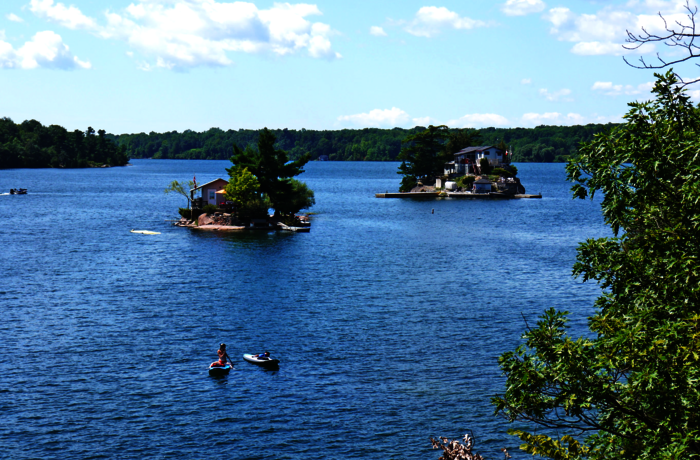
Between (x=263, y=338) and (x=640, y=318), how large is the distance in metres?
38.1

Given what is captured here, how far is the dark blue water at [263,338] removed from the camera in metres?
36.0

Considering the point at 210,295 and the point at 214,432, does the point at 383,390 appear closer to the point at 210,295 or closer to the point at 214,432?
the point at 214,432

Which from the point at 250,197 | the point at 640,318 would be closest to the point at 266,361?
the point at 640,318

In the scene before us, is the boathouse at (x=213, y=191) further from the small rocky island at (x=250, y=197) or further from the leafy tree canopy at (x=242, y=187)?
the leafy tree canopy at (x=242, y=187)

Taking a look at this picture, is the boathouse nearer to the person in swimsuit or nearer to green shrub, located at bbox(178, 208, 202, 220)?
green shrub, located at bbox(178, 208, 202, 220)

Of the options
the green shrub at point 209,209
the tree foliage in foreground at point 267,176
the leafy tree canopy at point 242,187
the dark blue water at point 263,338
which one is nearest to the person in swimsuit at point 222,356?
the dark blue water at point 263,338

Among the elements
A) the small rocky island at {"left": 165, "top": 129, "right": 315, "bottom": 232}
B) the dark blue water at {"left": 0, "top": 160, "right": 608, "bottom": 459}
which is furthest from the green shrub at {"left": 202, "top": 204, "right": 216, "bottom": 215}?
the dark blue water at {"left": 0, "top": 160, "right": 608, "bottom": 459}

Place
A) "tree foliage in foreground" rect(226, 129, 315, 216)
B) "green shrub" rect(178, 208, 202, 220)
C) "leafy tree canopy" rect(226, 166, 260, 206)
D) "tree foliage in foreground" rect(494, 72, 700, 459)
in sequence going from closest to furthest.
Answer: "tree foliage in foreground" rect(494, 72, 700, 459) < "leafy tree canopy" rect(226, 166, 260, 206) < "tree foliage in foreground" rect(226, 129, 315, 216) < "green shrub" rect(178, 208, 202, 220)

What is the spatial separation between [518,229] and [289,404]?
309 ft

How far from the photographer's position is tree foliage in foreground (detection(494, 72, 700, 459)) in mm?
16484

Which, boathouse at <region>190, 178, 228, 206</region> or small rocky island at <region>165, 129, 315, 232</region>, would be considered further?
boathouse at <region>190, 178, 228, 206</region>

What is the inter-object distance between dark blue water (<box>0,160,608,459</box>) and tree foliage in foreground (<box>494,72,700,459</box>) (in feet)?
55.0

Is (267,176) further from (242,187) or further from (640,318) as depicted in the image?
(640,318)

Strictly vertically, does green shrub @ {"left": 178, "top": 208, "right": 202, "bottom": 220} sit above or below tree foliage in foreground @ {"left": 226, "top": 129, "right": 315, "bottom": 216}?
below
